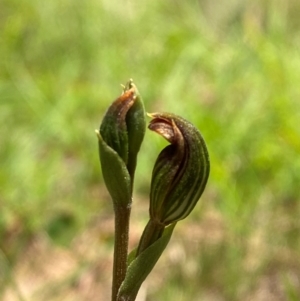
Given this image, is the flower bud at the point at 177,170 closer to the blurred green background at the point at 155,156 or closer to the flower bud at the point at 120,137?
the flower bud at the point at 120,137

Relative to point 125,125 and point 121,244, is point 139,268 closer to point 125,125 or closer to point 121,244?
point 121,244

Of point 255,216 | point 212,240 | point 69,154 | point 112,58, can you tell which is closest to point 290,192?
A: point 255,216

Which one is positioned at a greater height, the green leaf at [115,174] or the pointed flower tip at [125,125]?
the pointed flower tip at [125,125]

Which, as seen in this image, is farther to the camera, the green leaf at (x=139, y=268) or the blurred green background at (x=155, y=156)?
the blurred green background at (x=155, y=156)

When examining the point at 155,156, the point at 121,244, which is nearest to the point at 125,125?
the point at 121,244

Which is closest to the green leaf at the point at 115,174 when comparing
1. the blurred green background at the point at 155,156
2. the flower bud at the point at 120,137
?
the flower bud at the point at 120,137

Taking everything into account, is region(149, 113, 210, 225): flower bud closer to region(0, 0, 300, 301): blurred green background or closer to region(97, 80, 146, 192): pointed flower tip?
region(97, 80, 146, 192): pointed flower tip

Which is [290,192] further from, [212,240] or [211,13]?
[211,13]

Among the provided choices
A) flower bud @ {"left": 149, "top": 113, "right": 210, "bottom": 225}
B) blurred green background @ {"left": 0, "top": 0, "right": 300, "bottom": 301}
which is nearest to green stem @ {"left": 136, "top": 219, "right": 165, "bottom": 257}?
flower bud @ {"left": 149, "top": 113, "right": 210, "bottom": 225}
